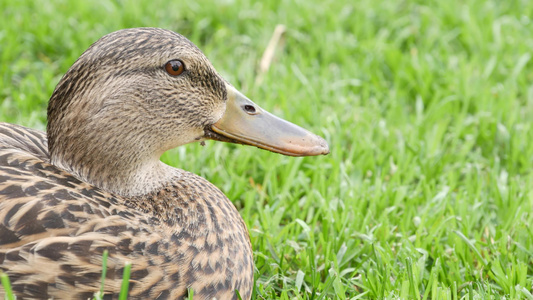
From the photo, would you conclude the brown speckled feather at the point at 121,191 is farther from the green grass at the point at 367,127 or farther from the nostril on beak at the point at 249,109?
the green grass at the point at 367,127

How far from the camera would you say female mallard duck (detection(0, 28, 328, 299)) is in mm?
2086

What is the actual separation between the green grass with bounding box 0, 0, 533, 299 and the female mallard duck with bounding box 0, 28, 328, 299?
0.44m

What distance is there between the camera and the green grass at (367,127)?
2.78 m

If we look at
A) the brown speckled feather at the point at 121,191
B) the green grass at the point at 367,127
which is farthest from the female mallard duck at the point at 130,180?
the green grass at the point at 367,127

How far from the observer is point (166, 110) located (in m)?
2.47

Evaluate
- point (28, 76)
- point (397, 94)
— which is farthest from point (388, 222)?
point (28, 76)

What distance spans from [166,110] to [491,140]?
84.3 inches

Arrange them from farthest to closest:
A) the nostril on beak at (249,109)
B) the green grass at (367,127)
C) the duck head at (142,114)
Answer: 1. the green grass at (367,127)
2. the nostril on beak at (249,109)
3. the duck head at (142,114)

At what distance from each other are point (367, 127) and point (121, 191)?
1846mm

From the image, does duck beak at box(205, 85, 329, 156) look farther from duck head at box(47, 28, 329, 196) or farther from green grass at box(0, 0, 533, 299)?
green grass at box(0, 0, 533, 299)

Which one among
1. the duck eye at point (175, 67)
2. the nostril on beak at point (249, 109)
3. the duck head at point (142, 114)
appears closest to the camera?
the duck head at point (142, 114)

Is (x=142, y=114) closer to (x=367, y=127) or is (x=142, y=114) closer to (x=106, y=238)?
(x=106, y=238)

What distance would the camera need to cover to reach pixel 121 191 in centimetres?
246

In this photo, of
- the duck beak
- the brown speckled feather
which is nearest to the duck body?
the brown speckled feather
